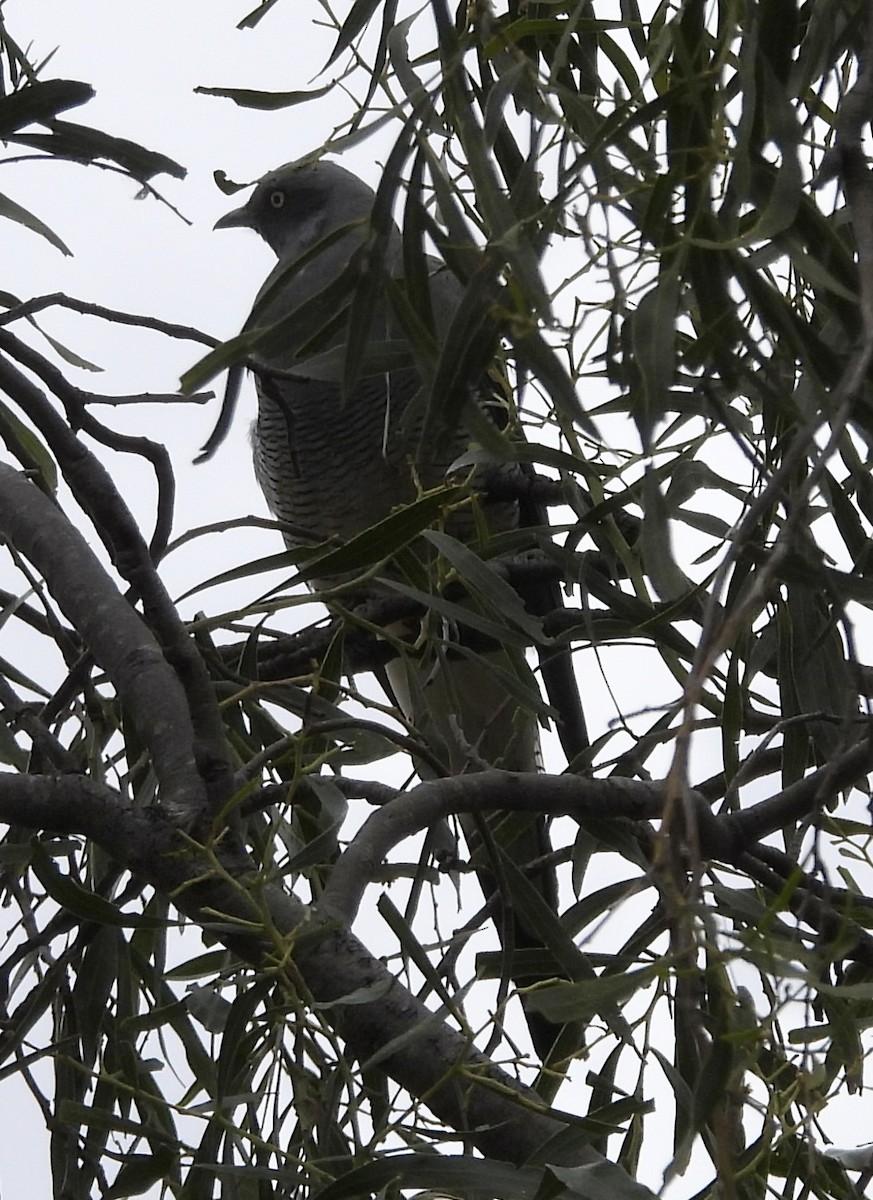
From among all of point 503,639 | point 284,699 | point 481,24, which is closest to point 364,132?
point 481,24

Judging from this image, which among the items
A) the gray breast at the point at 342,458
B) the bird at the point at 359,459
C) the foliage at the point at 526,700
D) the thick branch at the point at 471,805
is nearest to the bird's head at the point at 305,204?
the bird at the point at 359,459

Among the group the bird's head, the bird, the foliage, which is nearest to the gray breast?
the bird

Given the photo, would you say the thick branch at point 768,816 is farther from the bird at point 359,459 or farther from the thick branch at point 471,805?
the bird at point 359,459

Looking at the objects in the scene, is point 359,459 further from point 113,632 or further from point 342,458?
point 113,632

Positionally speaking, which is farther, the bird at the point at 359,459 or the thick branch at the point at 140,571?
the bird at the point at 359,459

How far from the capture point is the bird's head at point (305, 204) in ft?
7.11

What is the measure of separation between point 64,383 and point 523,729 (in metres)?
0.44

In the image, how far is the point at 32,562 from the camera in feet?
2.73

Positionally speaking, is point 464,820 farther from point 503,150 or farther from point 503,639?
point 503,150

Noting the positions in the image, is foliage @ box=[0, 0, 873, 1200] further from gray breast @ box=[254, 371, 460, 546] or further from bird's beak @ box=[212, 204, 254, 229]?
bird's beak @ box=[212, 204, 254, 229]

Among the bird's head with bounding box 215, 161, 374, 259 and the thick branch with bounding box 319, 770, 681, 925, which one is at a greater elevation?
the bird's head with bounding box 215, 161, 374, 259

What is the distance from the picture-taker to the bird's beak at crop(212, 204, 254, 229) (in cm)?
228

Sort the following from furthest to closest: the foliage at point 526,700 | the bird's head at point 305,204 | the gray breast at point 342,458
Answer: the bird's head at point 305,204 < the gray breast at point 342,458 < the foliage at point 526,700

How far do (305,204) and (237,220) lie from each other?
133 mm
